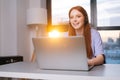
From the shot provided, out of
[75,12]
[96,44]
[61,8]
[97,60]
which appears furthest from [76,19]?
[61,8]

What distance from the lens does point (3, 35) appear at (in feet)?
10.0

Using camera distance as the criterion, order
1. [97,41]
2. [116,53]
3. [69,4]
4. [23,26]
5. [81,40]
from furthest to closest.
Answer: [69,4] → [116,53] → [23,26] → [97,41] → [81,40]

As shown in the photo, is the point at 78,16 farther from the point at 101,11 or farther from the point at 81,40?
the point at 101,11

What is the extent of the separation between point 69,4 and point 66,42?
2.88 meters

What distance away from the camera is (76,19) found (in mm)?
1727

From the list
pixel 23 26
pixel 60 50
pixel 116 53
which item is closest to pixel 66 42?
pixel 60 50

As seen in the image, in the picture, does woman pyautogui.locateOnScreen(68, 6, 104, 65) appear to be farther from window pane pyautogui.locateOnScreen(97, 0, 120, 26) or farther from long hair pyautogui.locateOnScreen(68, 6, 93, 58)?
window pane pyautogui.locateOnScreen(97, 0, 120, 26)

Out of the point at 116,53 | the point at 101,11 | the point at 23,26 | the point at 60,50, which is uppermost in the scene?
the point at 101,11

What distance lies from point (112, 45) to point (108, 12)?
620mm

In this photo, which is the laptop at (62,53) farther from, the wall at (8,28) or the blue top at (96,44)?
the wall at (8,28)

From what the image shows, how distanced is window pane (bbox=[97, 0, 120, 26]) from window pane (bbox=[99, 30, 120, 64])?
0.19 metres

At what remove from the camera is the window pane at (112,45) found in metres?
3.57

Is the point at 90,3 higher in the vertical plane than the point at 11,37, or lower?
higher

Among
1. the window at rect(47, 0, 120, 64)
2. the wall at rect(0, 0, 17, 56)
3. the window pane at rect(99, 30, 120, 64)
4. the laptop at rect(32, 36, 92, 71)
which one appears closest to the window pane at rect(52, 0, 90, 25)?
the window at rect(47, 0, 120, 64)
